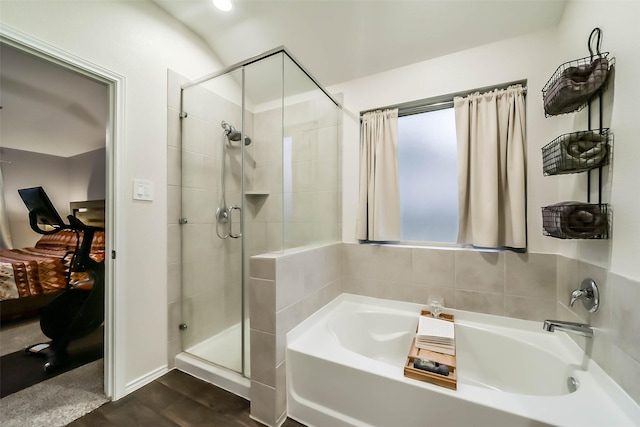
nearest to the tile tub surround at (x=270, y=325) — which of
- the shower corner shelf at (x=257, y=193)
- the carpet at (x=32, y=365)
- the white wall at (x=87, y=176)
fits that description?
the shower corner shelf at (x=257, y=193)

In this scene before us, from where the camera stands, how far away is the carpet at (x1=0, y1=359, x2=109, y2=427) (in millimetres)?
1321

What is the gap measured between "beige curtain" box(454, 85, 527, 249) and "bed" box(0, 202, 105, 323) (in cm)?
337

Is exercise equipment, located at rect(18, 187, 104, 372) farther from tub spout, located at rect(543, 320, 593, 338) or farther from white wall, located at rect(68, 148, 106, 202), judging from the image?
tub spout, located at rect(543, 320, 593, 338)

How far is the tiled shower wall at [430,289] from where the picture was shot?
100 centimetres

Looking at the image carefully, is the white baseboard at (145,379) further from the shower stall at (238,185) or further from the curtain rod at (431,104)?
the curtain rod at (431,104)

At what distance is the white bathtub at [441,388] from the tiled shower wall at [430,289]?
79mm

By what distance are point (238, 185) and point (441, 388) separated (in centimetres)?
180

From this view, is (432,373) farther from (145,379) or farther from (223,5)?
(223,5)

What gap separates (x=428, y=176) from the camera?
1962 millimetres

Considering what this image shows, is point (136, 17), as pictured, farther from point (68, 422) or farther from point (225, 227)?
point (68, 422)

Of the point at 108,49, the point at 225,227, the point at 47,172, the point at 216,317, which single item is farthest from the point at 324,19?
the point at 47,172

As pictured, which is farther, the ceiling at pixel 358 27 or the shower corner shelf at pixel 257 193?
the shower corner shelf at pixel 257 193

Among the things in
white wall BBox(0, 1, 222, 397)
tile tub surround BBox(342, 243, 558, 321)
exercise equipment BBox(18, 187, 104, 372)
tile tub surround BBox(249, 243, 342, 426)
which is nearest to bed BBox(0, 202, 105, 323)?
exercise equipment BBox(18, 187, 104, 372)

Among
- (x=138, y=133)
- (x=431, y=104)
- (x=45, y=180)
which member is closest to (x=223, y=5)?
(x=138, y=133)
